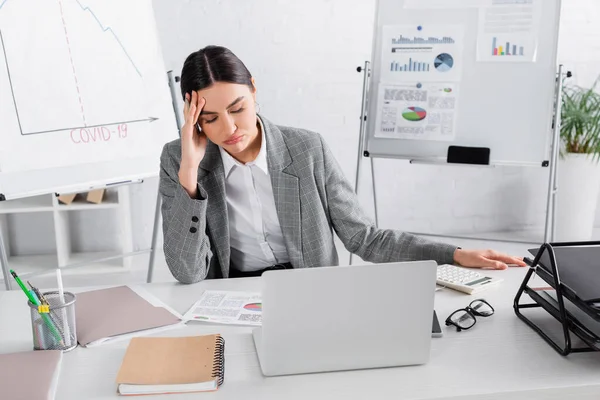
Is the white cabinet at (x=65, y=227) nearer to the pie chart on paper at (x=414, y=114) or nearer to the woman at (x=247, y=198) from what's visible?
the pie chart on paper at (x=414, y=114)

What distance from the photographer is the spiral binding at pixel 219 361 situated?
904 mm

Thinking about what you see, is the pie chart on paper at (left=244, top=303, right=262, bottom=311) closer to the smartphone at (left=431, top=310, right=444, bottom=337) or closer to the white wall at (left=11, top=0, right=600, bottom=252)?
the smartphone at (left=431, top=310, right=444, bottom=337)

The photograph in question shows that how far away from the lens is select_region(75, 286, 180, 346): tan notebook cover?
1.08 metres

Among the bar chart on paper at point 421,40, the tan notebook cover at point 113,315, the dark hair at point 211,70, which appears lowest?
the tan notebook cover at point 113,315

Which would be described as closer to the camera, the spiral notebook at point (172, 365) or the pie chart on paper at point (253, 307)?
the spiral notebook at point (172, 365)

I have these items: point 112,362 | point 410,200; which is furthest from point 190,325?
point 410,200

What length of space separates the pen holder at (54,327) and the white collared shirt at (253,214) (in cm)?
61

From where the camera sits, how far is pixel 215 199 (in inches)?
59.8

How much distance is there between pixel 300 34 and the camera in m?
3.29

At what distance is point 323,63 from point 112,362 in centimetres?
260

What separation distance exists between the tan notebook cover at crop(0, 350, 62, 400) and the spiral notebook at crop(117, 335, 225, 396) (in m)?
0.10

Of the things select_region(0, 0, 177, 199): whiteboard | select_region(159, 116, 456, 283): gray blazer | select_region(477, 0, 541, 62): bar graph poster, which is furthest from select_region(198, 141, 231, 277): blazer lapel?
select_region(477, 0, 541, 62): bar graph poster

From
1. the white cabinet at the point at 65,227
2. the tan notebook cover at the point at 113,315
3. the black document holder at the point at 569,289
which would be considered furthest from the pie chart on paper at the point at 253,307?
the white cabinet at the point at 65,227

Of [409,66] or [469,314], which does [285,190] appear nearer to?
[469,314]
